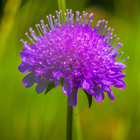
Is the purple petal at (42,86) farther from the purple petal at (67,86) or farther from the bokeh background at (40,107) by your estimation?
the bokeh background at (40,107)

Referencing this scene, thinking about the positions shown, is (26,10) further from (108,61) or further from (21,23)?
(108,61)

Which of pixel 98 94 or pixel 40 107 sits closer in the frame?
pixel 98 94

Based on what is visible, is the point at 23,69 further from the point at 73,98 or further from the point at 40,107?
the point at 40,107

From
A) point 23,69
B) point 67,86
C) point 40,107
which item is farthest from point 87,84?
point 40,107

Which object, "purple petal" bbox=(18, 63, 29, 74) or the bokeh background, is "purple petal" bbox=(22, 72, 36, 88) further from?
the bokeh background

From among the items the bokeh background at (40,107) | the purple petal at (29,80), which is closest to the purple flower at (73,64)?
the purple petal at (29,80)

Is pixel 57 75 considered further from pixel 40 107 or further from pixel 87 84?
pixel 40 107

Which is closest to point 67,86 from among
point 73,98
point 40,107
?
point 73,98

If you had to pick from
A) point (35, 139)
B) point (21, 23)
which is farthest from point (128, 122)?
point (21, 23)
